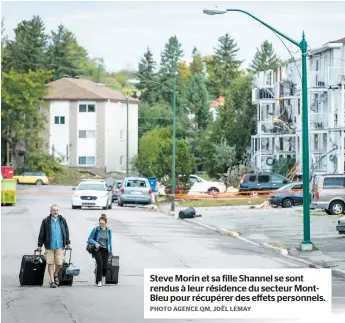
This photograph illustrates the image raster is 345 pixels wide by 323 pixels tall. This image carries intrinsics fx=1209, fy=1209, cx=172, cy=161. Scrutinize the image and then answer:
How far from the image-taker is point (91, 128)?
6856cm

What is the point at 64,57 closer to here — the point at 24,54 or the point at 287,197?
the point at 24,54

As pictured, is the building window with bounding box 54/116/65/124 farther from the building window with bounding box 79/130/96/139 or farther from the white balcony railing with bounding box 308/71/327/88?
the white balcony railing with bounding box 308/71/327/88

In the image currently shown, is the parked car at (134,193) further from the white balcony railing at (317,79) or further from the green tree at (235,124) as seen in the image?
the green tree at (235,124)

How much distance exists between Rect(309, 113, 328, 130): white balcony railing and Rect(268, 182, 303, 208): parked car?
9.54 meters

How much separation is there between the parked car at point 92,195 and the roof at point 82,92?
1637 centimetres

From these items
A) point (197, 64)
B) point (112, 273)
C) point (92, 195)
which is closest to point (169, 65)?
point (92, 195)

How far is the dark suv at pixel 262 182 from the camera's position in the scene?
206ft

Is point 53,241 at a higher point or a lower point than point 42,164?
lower

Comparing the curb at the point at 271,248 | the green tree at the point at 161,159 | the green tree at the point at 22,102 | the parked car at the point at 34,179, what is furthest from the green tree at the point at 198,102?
the curb at the point at 271,248

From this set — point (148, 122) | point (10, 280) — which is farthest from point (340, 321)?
point (148, 122)

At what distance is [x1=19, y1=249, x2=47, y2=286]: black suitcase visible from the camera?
22.4 metres

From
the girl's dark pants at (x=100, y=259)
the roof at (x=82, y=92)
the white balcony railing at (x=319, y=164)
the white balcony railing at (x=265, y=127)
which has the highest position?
the roof at (x=82, y=92)

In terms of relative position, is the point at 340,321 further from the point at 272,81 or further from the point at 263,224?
the point at 272,81

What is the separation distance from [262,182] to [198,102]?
999 inches
